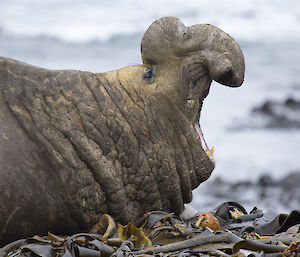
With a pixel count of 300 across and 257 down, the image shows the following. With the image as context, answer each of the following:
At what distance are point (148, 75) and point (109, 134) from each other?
1.94ft

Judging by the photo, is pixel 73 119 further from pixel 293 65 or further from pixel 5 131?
pixel 293 65

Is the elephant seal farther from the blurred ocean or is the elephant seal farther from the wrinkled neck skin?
the blurred ocean

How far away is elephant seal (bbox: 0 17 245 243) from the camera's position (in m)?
4.21

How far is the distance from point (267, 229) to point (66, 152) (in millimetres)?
1591

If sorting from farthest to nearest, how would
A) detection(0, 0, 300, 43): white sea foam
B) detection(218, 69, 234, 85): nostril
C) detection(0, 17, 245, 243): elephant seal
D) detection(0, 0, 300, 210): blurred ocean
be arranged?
detection(0, 0, 300, 43): white sea foam < detection(0, 0, 300, 210): blurred ocean < detection(218, 69, 234, 85): nostril < detection(0, 17, 245, 243): elephant seal

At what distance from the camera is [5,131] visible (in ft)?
13.8

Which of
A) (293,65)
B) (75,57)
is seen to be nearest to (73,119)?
(75,57)

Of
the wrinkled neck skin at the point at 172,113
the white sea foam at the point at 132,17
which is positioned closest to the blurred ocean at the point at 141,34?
the white sea foam at the point at 132,17

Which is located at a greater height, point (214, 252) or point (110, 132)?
point (110, 132)

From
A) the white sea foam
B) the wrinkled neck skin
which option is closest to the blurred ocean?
the white sea foam

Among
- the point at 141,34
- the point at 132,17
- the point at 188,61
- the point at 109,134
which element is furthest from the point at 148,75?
the point at 132,17

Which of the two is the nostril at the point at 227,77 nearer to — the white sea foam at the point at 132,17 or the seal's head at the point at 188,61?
the seal's head at the point at 188,61

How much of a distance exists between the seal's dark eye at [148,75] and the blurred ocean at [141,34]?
33.3 ft

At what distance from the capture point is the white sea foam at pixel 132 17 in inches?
1005
